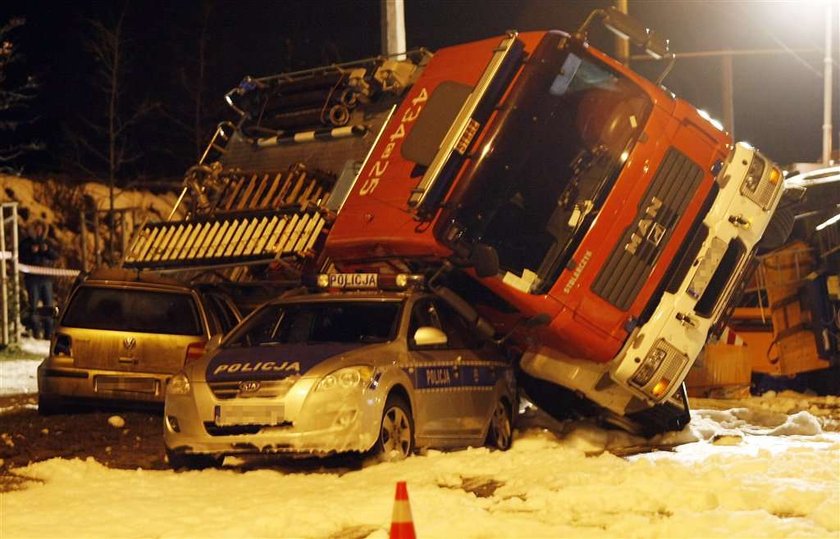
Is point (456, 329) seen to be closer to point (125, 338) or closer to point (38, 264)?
→ point (125, 338)

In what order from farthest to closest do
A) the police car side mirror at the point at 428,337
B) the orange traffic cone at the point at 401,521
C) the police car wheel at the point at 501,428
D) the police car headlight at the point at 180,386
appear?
1. the police car wheel at the point at 501,428
2. the police car side mirror at the point at 428,337
3. the police car headlight at the point at 180,386
4. the orange traffic cone at the point at 401,521

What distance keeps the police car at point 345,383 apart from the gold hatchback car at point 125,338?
1637mm

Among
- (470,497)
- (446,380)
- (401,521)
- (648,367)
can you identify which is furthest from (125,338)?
(401,521)

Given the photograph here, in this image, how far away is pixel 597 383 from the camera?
10781 millimetres

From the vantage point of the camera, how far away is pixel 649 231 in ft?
34.9

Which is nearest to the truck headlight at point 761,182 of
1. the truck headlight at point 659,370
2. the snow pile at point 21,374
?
the truck headlight at point 659,370

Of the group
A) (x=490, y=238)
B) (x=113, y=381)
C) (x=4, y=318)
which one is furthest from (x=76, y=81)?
(x=490, y=238)

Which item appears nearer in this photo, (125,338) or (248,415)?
(248,415)

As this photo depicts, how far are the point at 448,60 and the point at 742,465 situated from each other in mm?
4367

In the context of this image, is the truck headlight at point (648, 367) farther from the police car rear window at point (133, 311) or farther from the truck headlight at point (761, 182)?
the police car rear window at point (133, 311)

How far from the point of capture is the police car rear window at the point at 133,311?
489 inches

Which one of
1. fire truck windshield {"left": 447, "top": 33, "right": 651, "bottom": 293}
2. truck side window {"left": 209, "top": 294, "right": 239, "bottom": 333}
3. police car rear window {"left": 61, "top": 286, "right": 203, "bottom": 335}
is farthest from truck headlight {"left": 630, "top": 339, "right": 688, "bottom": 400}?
police car rear window {"left": 61, "top": 286, "right": 203, "bottom": 335}

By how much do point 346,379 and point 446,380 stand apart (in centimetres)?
130

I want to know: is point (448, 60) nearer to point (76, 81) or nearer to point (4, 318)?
point (4, 318)
